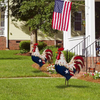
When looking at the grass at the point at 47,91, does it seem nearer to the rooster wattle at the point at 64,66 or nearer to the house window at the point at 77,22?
the rooster wattle at the point at 64,66

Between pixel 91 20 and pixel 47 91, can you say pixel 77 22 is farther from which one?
pixel 47 91

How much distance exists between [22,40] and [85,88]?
928 inches

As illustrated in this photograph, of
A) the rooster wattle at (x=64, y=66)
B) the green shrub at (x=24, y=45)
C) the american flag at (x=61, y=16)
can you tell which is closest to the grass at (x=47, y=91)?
the rooster wattle at (x=64, y=66)

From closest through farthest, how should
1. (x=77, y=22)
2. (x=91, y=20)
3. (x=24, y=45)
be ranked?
(x=91, y=20)
(x=77, y=22)
(x=24, y=45)

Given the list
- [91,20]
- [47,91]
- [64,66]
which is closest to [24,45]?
[91,20]

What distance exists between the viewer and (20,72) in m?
14.6

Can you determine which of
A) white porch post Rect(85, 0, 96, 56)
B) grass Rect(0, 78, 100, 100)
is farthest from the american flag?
grass Rect(0, 78, 100, 100)

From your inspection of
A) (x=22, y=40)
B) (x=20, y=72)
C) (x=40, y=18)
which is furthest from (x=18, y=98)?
(x=22, y=40)

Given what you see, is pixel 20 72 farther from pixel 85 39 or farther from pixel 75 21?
pixel 75 21

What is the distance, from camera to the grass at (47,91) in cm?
852

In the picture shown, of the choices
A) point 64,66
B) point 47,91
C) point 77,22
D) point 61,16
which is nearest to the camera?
point 47,91

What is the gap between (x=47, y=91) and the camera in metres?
9.42

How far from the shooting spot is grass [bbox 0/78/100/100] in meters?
8.52

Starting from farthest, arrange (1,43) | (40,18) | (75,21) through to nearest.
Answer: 1. (1,43)
2. (75,21)
3. (40,18)
